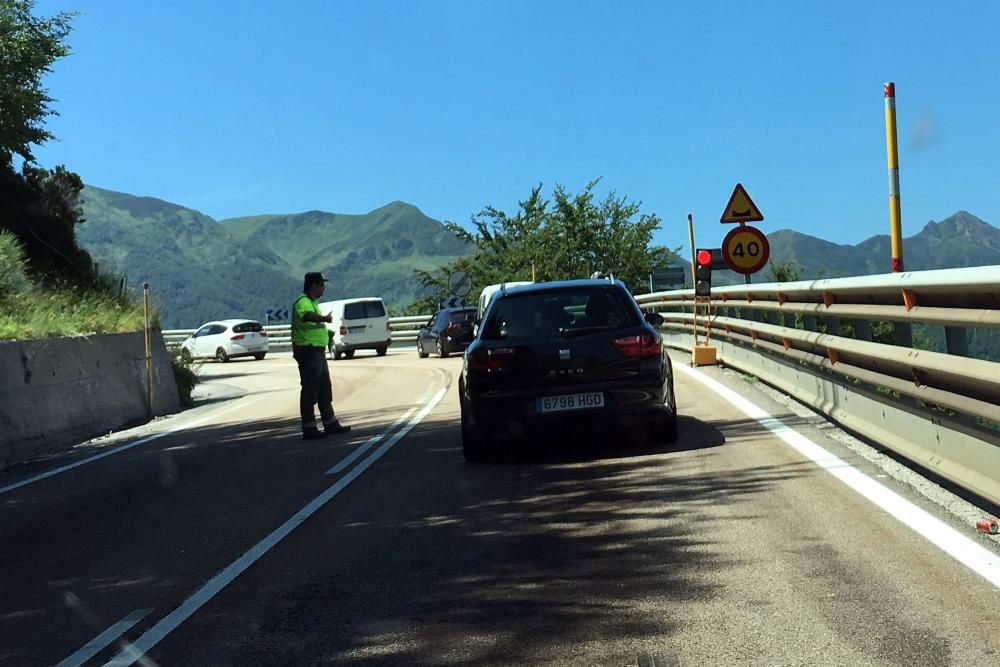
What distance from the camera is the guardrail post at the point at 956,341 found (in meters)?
6.42

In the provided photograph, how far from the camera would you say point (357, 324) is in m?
39.2

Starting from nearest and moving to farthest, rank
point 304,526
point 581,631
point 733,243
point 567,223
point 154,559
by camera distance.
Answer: point 581,631, point 154,559, point 304,526, point 733,243, point 567,223

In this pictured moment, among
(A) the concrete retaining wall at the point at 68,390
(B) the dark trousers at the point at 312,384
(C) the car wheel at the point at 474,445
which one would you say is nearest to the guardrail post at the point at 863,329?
(C) the car wheel at the point at 474,445

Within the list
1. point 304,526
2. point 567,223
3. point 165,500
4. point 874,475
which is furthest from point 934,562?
point 567,223

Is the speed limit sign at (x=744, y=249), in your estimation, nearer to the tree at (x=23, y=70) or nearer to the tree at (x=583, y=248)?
the tree at (x=23, y=70)

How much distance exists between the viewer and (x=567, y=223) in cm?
6700

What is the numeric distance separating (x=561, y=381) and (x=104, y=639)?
5.12m

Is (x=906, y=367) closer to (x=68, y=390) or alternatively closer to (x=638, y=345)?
(x=638, y=345)

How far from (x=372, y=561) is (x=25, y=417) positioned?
342 inches

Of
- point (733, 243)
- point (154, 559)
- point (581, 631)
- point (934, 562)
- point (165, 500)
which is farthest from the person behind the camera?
point (733, 243)

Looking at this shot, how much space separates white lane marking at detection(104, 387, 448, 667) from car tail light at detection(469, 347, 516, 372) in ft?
4.41

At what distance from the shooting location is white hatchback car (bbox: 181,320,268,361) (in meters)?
44.9

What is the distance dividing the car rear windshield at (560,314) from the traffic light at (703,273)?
8.94 m

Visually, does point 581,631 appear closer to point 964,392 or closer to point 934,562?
point 934,562
